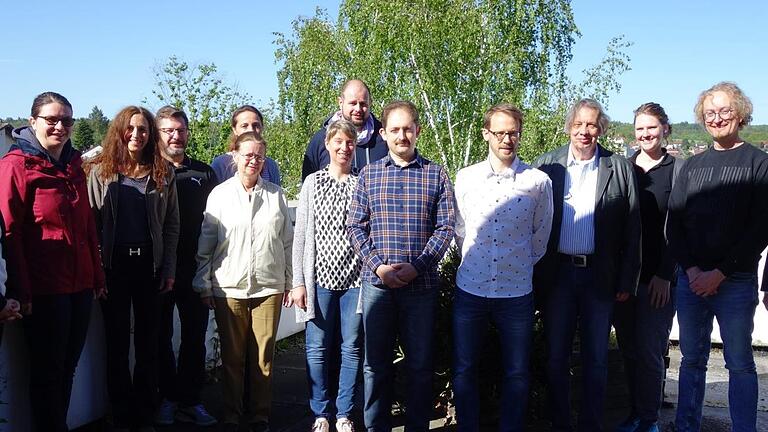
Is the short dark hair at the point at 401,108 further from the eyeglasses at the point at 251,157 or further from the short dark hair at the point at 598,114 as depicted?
the short dark hair at the point at 598,114

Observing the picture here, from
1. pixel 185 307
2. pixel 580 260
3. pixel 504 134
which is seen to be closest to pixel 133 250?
pixel 185 307

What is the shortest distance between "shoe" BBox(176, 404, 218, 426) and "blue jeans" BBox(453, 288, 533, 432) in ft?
5.67

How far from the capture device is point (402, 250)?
3.92 metres

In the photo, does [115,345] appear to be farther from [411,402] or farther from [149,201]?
[411,402]

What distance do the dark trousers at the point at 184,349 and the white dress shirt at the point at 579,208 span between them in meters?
2.38

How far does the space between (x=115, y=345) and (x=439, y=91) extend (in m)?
21.8

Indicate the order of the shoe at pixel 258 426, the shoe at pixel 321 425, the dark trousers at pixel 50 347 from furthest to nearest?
the shoe at pixel 258 426 < the shoe at pixel 321 425 < the dark trousers at pixel 50 347

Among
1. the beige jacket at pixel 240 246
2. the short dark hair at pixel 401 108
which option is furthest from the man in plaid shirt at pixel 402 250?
the beige jacket at pixel 240 246

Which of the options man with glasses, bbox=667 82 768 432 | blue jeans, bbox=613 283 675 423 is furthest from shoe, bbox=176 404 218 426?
man with glasses, bbox=667 82 768 432

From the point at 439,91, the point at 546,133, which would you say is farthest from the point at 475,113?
the point at 546,133

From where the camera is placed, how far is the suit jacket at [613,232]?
13.3ft

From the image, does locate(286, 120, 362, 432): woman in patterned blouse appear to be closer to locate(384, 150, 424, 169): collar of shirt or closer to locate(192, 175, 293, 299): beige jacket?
locate(192, 175, 293, 299): beige jacket

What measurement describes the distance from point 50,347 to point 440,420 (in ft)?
7.94

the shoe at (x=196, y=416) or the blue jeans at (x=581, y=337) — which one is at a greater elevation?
the blue jeans at (x=581, y=337)
